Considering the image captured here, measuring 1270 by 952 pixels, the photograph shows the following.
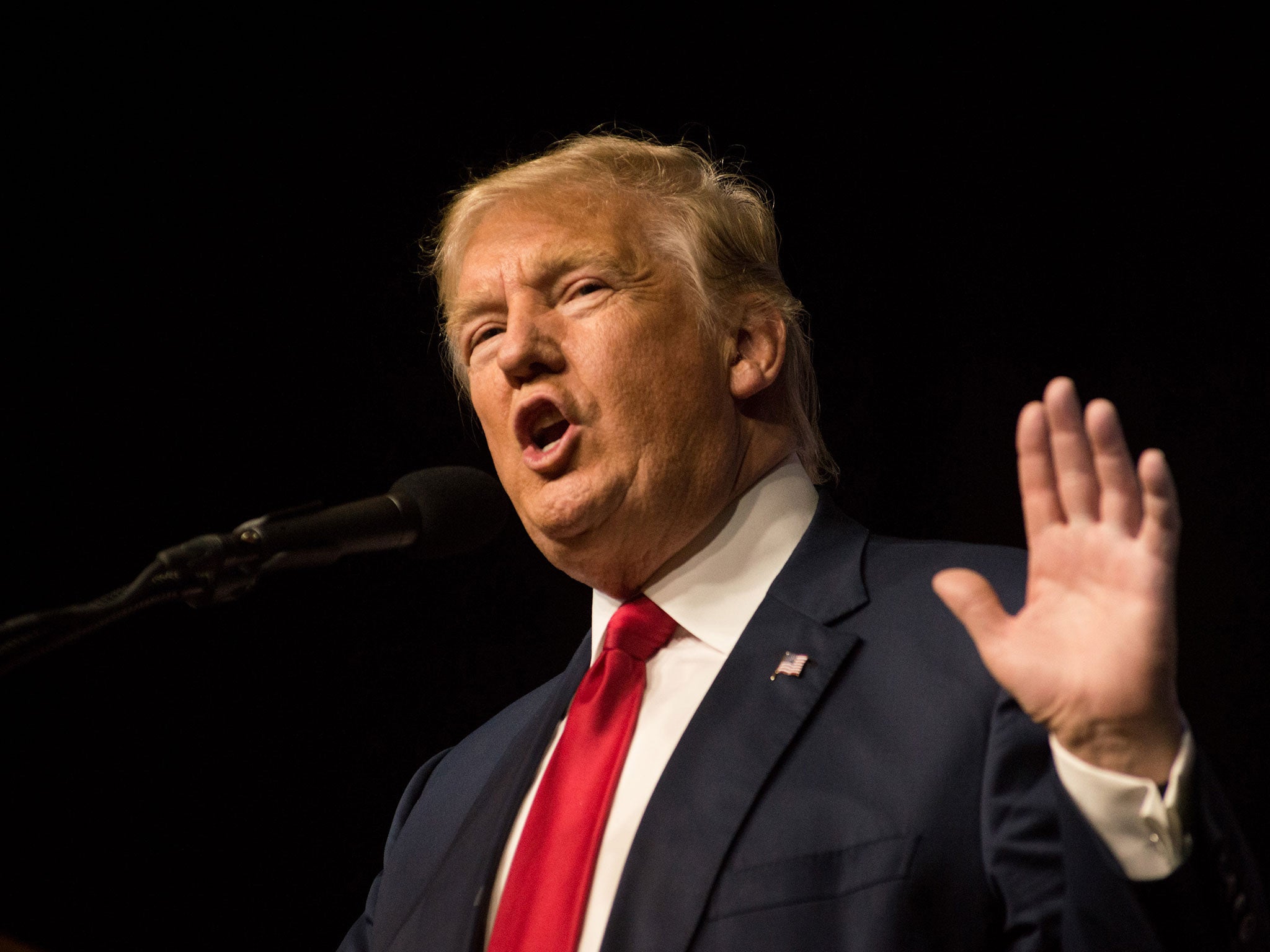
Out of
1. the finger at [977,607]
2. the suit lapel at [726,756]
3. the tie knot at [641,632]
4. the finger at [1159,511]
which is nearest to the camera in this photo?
the finger at [1159,511]

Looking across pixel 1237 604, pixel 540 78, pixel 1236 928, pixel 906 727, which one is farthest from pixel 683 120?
pixel 1236 928

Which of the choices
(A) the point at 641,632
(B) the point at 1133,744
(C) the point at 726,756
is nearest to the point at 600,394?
(A) the point at 641,632

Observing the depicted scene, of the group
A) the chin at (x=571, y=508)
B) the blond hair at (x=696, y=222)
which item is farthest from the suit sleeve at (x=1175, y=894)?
the blond hair at (x=696, y=222)

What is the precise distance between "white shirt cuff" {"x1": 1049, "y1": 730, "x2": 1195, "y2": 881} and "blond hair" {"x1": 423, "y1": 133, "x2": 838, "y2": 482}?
40.1 inches

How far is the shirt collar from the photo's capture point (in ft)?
5.70

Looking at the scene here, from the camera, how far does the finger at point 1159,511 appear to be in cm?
106

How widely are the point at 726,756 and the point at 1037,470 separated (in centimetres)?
55

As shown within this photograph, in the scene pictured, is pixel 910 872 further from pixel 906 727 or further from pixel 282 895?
pixel 282 895

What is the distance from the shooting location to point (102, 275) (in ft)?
8.37

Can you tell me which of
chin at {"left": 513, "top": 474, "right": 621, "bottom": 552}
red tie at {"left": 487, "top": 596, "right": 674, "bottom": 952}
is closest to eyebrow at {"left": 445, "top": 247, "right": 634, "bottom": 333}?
chin at {"left": 513, "top": 474, "right": 621, "bottom": 552}

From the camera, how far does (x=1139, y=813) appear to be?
1101 millimetres

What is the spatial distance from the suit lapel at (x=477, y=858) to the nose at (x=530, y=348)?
516 mm

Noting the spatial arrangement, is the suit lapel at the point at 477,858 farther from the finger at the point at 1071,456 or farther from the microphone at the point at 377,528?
the finger at the point at 1071,456

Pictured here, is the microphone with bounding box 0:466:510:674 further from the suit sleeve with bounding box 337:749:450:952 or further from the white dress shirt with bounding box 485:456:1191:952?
the suit sleeve with bounding box 337:749:450:952
